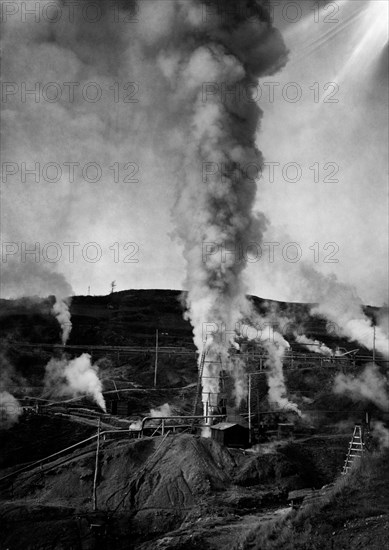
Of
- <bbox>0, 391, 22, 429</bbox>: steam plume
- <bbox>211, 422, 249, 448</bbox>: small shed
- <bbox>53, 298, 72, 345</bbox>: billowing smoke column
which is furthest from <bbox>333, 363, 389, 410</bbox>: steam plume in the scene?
<bbox>53, 298, 72, 345</bbox>: billowing smoke column

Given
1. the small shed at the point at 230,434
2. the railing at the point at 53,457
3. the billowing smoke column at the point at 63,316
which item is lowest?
the railing at the point at 53,457

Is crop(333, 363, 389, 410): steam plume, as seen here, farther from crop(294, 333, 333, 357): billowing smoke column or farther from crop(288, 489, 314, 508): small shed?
crop(288, 489, 314, 508): small shed

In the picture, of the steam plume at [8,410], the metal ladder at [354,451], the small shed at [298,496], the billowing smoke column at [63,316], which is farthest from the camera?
the billowing smoke column at [63,316]

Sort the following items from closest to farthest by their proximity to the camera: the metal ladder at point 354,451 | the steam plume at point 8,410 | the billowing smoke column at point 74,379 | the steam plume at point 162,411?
the metal ladder at point 354,451, the steam plume at point 8,410, the steam plume at point 162,411, the billowing smoke column at point 74,379

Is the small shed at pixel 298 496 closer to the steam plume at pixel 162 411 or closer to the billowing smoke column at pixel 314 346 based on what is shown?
the steam plume at pixel 162 411

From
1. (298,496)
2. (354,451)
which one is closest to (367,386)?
(354,451)

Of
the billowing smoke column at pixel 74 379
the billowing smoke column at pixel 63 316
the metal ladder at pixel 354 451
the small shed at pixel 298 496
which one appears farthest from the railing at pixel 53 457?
the billowing smoke column at pixel 63 316

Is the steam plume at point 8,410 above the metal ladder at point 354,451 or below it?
above
